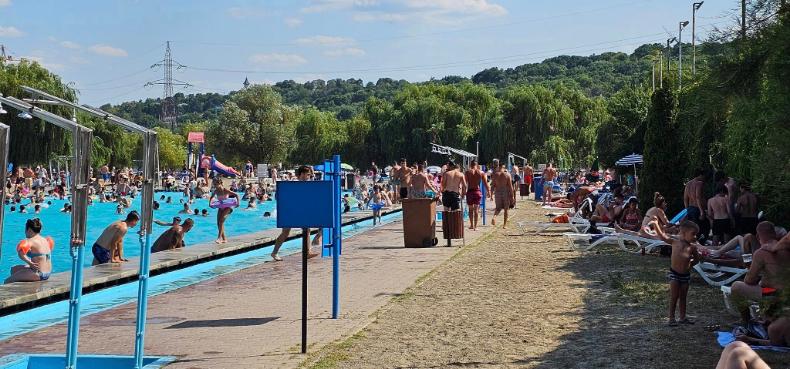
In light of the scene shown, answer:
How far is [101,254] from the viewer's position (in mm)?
15055

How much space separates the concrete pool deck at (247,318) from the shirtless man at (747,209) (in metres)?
4.47

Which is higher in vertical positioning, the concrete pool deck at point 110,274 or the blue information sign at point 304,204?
the blue information sign at point 304,204

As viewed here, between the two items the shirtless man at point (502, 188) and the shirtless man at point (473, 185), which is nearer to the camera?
the shirtless man at point (473, 185)

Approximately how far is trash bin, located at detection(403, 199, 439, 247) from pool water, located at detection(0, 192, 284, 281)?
8.17 m

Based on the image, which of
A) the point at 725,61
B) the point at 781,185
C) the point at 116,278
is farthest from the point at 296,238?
the point at 781,185

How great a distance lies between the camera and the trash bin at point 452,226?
57.5 feet

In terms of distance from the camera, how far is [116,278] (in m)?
13.0

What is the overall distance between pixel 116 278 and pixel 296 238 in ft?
27.5

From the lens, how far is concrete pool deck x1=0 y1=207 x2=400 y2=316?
10859 mm

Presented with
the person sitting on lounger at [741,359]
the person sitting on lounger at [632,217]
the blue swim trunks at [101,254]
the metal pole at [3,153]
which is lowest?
the blue swim trunks at [101,254]

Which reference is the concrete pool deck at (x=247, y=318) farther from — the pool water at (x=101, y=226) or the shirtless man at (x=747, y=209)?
the pool water at (x=101, y=226)

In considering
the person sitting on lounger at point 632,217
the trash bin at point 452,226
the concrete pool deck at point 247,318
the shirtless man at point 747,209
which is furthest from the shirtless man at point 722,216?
the trash bin at point 452,226

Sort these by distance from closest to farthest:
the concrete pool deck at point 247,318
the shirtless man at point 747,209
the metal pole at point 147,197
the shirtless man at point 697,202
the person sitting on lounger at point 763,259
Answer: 1. the metal pole at point 147,197
2. the person sitting on lounger at point 763,259
3. the concrete pool deck at point 247,318
4. the shirtless man at point 747,209
5. the shirtless man at point 697,202

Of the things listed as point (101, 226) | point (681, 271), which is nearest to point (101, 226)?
point (101, 226)
